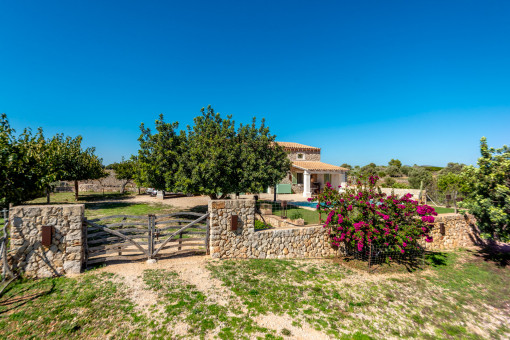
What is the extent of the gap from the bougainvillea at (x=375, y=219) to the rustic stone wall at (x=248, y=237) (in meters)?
1.34

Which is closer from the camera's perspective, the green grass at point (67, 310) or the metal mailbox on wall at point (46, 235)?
the green grass at point (67, 310)

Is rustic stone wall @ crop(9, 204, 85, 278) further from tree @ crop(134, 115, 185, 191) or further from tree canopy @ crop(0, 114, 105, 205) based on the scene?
tree @ crop(134, 115, 185, 191)

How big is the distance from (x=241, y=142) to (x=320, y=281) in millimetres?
10756

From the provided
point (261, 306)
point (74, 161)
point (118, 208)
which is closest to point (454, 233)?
point (261, 306)

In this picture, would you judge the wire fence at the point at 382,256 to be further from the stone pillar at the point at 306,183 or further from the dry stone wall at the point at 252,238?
the stone pillar at the point at 306,183

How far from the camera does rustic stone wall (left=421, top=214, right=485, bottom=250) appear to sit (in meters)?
12.4

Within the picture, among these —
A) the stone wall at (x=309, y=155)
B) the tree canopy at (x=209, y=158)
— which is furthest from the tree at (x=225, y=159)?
the stone wall at (x=309, y=155)

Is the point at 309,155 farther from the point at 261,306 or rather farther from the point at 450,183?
the point at 261,306

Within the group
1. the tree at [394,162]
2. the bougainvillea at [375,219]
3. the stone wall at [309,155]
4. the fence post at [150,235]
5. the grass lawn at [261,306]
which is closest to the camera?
the grass lawn at [261,306]

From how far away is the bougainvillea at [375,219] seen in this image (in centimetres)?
923

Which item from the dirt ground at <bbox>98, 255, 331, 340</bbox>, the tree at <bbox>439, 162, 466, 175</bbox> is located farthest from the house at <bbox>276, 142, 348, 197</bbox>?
the tree at <bbox>439, 162, 466, 175</bbox>

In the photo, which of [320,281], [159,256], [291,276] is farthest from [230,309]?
[159,256]

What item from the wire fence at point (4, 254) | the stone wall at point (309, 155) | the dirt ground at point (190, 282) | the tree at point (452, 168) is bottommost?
the dirt ground at point (190, 282)

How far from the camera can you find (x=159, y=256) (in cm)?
870
